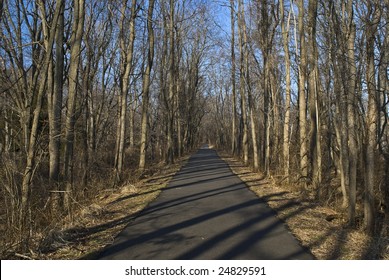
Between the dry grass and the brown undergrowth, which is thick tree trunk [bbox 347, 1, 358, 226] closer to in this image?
the brown undergrowth

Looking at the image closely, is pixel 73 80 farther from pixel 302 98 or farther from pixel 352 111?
pixel 302 98

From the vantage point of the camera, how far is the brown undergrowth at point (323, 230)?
5.79 metres

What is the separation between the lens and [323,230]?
7.24 metres

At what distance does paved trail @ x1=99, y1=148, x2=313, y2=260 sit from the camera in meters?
5.49

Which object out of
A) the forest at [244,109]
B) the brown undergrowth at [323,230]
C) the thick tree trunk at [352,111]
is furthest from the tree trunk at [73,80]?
the thick tree trunk at [352,111]

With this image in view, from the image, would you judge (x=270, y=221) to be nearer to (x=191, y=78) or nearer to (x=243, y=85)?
(x=243, y=85)

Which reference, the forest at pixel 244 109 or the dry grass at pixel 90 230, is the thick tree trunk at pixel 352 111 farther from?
the dry grass at pixel 90 230

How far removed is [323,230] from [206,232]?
234 centimetres

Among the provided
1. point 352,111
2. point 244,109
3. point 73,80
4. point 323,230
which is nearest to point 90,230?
point 323,230

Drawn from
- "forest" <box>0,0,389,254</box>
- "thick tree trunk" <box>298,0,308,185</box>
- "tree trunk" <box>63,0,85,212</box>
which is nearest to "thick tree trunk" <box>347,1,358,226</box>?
"forest" <box>0,0,389,254</box>

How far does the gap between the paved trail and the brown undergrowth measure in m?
0.27

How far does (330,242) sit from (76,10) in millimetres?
9345

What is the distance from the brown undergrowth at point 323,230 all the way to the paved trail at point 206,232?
0.89 ft

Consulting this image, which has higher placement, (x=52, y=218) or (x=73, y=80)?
(x=73, y=80)
